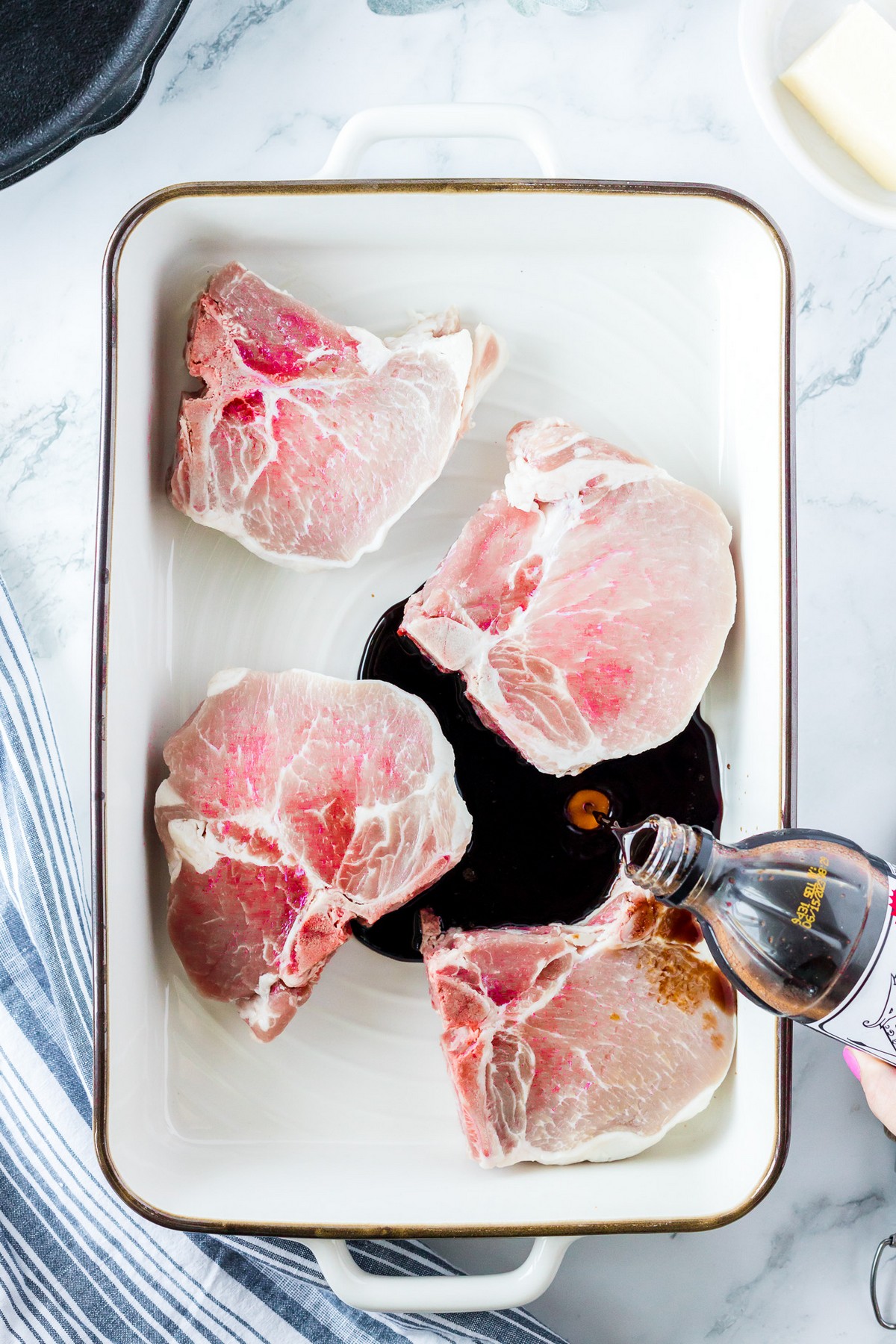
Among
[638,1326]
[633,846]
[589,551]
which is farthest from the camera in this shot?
[638,1326]

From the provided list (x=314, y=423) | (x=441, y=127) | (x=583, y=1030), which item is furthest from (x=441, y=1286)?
(x=441, y=127)

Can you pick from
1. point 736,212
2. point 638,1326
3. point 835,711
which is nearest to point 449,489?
point 736,212

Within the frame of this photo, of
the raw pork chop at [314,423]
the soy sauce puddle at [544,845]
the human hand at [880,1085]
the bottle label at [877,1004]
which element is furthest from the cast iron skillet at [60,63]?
the human hand at [880,1085]

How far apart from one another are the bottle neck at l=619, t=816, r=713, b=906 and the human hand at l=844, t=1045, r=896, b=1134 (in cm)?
28

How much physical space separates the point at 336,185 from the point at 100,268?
372mm

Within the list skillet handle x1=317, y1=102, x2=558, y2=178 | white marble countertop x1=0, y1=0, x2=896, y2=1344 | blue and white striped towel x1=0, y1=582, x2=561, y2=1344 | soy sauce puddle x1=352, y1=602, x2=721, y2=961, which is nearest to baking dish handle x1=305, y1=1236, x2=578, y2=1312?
blue and white striped towel x1=0, y1=582, x2=561, y2=1344

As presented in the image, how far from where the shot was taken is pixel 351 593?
1281 millimetres

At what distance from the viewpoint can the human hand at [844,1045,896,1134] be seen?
1.11 metres

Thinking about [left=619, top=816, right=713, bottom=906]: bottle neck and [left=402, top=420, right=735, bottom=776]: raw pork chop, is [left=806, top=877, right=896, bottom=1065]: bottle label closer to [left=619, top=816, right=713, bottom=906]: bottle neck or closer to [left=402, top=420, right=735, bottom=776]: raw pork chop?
[left=619, top=816, right=713, bottom=906]: bottle neck

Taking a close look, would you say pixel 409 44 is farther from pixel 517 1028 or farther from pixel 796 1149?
pixel 796 1149

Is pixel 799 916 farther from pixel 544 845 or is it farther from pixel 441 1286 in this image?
pixel 441 1286

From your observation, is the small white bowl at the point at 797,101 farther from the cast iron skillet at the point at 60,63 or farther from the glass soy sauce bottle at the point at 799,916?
the glass soy sauce bottle at the point at 799,916

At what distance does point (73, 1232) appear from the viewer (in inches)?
48.6

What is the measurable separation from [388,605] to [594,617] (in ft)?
0.85
